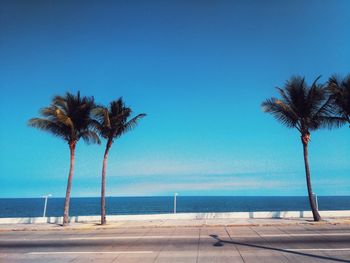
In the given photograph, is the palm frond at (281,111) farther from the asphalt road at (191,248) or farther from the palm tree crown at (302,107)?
the asphalt road at (191,248)

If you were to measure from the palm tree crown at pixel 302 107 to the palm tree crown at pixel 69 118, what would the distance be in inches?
515

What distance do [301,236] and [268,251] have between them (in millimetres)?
4141

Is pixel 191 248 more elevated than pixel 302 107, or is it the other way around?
pixel 302 107

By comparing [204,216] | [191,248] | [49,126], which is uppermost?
[49,126]

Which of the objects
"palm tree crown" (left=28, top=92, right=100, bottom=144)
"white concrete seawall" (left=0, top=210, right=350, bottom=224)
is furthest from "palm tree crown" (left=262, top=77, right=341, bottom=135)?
"palm tree crown" (left=28, top=92, right=100, bottom=144)

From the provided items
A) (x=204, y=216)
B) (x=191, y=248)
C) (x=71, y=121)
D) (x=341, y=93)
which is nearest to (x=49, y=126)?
(x=71, y=121)

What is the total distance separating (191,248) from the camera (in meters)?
11.4

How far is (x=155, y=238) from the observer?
566 inches

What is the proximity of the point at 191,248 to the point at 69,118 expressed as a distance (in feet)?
47.5

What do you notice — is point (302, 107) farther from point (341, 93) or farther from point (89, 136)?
point (89, 136)

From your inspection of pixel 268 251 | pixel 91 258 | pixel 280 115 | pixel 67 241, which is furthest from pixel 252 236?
pixel 280 115

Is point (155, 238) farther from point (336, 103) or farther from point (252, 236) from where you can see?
point (336, 103)

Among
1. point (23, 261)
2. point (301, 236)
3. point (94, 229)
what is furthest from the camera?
point (94, 229)

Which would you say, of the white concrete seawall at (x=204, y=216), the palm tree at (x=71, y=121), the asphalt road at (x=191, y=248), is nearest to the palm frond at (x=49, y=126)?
the palm tree at (x=71, y=121)
